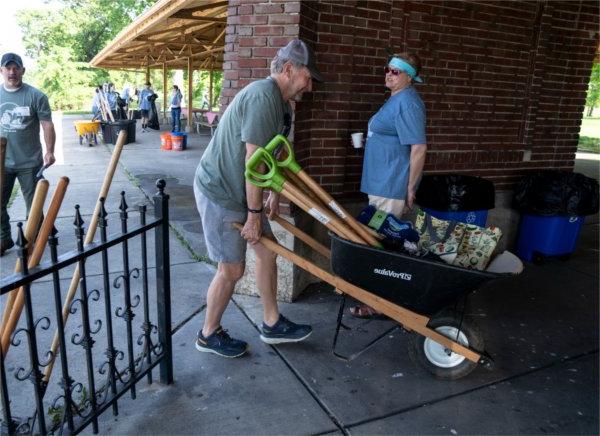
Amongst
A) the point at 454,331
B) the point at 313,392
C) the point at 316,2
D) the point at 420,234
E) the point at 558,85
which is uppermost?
the point at 316,2

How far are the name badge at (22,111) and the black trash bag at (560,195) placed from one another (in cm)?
501

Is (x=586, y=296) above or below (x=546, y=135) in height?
below

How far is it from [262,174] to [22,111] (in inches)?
125

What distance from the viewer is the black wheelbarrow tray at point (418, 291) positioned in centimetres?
252

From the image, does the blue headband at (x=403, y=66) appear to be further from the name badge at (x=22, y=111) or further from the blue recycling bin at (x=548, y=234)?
the name badge at (x=22, y=111)

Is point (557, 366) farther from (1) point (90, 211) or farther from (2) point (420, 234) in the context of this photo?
(1) point (90, 211)

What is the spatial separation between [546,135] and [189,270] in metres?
4.27

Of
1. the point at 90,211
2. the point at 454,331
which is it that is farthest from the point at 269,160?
the point at 90,211

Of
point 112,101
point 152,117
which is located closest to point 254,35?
point 112,101

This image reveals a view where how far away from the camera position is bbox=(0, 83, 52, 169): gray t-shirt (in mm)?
4508

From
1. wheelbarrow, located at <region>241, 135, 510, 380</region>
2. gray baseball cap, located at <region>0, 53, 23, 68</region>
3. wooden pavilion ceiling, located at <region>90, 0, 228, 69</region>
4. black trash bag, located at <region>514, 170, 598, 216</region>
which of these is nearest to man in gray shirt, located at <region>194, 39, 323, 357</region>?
wheelbarrow, located at <region>241, 135, 510, 380</region>

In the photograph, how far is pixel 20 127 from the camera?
4.54 meters

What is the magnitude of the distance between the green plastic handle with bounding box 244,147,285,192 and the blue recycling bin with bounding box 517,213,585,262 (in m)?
3.63

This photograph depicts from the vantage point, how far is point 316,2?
3818 millimetres
